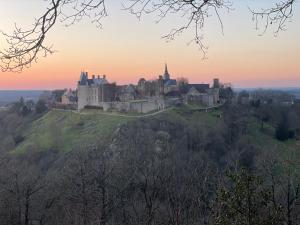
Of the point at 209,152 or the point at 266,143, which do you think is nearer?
the point at 209,152

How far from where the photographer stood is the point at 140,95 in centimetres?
7262

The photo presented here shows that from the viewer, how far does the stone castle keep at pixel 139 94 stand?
216ft

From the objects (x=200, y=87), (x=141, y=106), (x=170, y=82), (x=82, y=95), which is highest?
(x=170, y=82)

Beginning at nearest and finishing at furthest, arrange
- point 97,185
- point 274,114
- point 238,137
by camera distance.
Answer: point 97,185 < point 238,137 < point 274,114

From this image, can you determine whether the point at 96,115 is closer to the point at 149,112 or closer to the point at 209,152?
the point at 149,112

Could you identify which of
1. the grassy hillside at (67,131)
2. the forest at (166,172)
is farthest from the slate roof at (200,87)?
the grassy hillside at (67,131)

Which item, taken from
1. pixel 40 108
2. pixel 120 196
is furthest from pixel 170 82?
pixel 120 196

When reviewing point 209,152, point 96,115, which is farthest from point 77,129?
point 209,152

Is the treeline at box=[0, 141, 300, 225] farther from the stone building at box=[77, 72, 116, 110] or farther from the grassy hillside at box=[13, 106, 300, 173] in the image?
the stone building at box=[77, 72, 116, 110]

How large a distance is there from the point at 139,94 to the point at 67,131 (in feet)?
48.9

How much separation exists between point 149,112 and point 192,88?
13.1m

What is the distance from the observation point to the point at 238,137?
191 ft

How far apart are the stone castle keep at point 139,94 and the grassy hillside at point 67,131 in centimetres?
342

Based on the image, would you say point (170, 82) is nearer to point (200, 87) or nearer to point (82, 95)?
point (200, 87)
